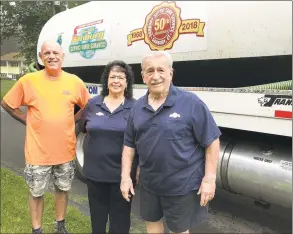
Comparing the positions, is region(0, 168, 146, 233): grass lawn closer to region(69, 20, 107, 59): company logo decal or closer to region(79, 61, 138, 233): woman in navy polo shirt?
region(79, 61, 138, 233): woman in navy polo shirt

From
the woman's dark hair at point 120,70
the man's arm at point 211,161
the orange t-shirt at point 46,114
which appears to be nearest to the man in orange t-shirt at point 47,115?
the orange t-shirt at point 46,114

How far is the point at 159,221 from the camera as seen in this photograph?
244 centimetres

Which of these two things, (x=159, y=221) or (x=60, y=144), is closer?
(x=159, y=221)

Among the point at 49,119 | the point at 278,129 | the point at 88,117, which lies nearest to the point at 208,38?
the point at 278,129

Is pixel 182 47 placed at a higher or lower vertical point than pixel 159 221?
higher

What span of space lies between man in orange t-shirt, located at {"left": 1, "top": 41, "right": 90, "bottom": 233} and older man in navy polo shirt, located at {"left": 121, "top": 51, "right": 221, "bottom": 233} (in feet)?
2.67

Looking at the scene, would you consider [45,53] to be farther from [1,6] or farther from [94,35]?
[1,6]

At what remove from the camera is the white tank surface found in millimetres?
2615

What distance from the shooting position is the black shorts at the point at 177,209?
7.25 ft

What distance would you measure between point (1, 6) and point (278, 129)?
201 inches

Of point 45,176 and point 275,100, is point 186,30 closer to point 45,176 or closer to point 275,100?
point 275,100

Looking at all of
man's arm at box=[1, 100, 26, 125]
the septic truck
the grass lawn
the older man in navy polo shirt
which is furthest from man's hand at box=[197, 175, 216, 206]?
man's arm at box=[1, 100, 26, 125]

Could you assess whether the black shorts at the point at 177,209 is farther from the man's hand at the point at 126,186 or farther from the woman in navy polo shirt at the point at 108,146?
the woman in navy polo shirt at the point at 108,146

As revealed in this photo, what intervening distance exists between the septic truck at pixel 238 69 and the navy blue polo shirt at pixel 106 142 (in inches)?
34.0
